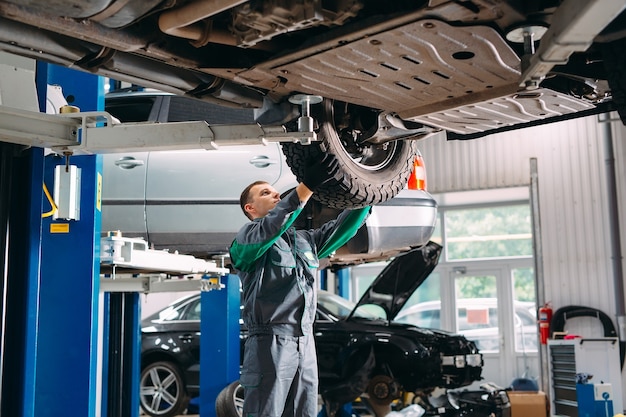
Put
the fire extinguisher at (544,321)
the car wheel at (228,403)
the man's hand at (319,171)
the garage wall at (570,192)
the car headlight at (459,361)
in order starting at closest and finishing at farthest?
the man's hand at (319,171)
the car wheel at (228,403)
the car headlight at (459,361)
the fire extinguisher at (544,321)
the garage wall at (570,192)

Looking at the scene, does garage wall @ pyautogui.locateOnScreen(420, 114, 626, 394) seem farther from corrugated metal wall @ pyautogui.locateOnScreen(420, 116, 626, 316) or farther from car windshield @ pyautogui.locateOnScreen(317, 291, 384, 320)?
car windshield @ pyautogui.locateOnScreen(317, 291, 384, 320)

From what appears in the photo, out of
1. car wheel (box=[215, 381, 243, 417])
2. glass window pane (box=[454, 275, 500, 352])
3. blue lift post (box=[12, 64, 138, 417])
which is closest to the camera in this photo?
blue lift post (box=[12, 64, 138, 417])

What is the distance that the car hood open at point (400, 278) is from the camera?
5.62 metres

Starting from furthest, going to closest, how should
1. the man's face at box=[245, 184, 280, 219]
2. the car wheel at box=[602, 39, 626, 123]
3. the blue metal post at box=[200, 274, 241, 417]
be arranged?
the blue metal post at box=[200, 274, 241, 417] < the man's face at box=[245, 184, 280, 219] < the car wheel at box=[602, 39, 626, 123]

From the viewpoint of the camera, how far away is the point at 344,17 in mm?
1780

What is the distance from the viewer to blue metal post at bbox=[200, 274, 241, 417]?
4.61m

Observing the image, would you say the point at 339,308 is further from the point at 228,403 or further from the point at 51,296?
the point at 51,296

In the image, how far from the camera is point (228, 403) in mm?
4156

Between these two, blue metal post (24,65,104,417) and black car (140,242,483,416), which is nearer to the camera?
blue metal post (24,65,104,417)

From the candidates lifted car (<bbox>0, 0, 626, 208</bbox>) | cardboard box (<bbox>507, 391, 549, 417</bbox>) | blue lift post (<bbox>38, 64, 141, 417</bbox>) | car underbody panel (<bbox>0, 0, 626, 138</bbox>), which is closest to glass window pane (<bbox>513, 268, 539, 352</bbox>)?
cardboard box (<bbox>507, 391, 549, 417</bbox>)

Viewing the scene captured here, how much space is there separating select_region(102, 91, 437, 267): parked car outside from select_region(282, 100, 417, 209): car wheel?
4.04 feet

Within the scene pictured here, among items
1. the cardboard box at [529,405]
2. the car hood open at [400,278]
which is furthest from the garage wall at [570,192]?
the car hood open at [400,278]

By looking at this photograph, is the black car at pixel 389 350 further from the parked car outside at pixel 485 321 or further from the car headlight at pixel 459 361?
the parked car outside at pixel 485 321

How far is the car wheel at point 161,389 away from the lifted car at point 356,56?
4715 mm
